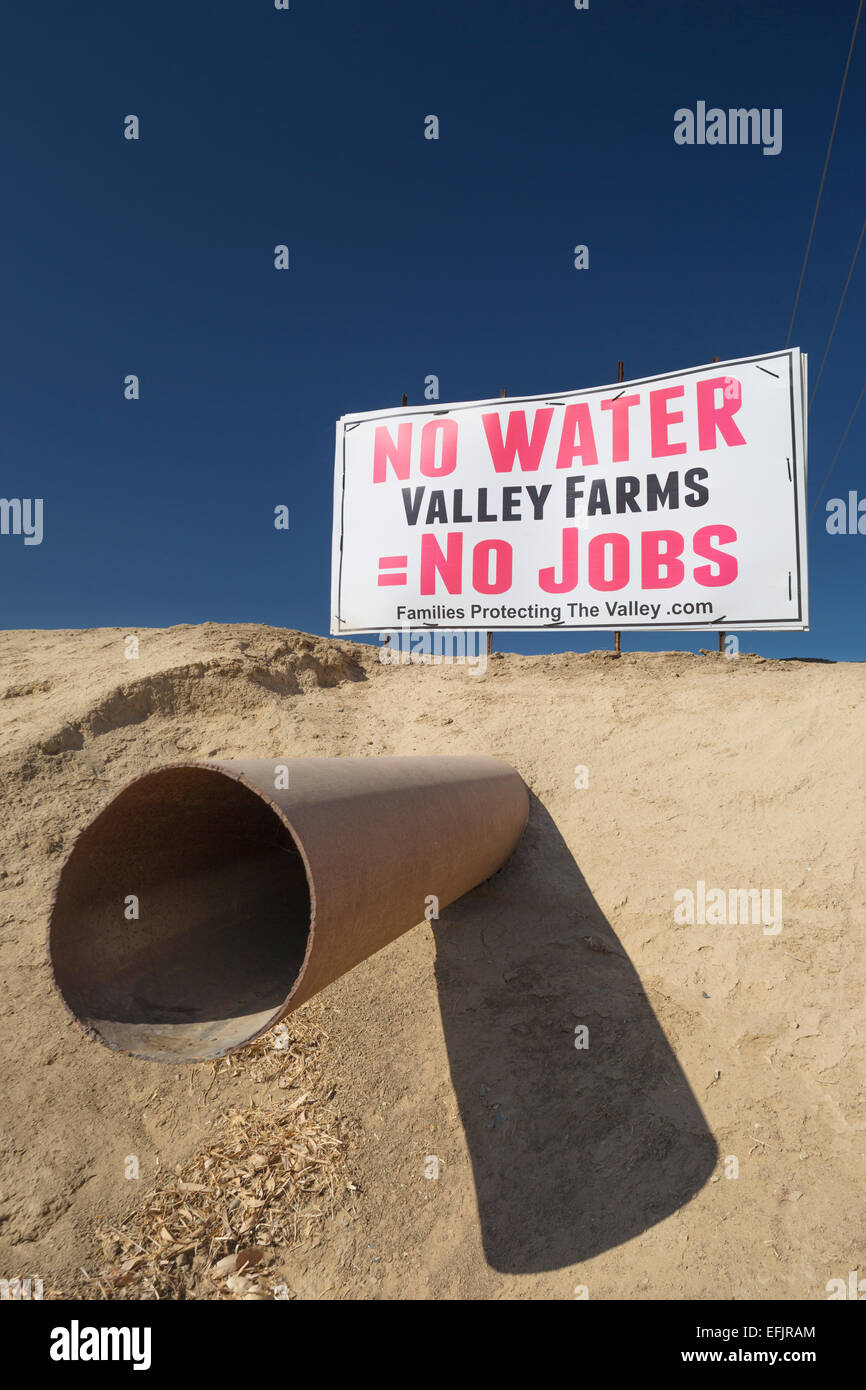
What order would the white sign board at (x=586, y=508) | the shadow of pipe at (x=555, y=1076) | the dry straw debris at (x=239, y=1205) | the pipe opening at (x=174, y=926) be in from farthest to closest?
1. the white sign board at (x=586, y=508)
2. the shadow of pipe at (x=555, y=1076)
3. the dry straw debris at (x=239, y=1205)
4. the pipe opening at (x=174, y=926)

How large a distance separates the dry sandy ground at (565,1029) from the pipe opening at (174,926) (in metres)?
1.71

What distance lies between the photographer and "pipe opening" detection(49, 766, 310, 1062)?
2.76 meters

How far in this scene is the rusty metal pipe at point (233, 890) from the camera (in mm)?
2635

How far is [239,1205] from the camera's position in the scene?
13.6 feet

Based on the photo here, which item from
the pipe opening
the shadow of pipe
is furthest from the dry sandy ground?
the pipe opening

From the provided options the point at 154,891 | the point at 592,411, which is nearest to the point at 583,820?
the point at 154,891

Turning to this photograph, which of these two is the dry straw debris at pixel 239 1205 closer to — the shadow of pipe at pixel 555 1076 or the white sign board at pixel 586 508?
the shadow of pipe at pixel 555 1076

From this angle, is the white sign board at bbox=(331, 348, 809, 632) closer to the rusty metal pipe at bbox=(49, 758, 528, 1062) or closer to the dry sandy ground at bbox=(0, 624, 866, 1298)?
the dry sandy ground at bbox=(0, 624, 866, 1298)

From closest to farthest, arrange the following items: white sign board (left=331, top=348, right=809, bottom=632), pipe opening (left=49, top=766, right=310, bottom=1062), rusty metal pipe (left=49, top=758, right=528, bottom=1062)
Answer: rusty metal pipe (left=49, top=758, right=528, bottom=1062)
pipe opening (left=49, top=766, right=310, bottom=1062)
white sign board (left=331, top=348, right=809, bottom=632)

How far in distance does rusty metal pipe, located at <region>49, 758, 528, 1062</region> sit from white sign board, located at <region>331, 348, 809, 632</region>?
5.16 meters

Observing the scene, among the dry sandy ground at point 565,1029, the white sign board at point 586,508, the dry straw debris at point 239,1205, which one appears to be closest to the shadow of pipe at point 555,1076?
the dry sandy ground at point 565,1029

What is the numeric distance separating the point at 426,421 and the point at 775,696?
5.51 m

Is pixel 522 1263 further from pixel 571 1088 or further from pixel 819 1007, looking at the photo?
pixel 819 1007

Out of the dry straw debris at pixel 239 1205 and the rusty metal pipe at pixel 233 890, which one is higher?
the rusty metal pipe at pixel 233 890
